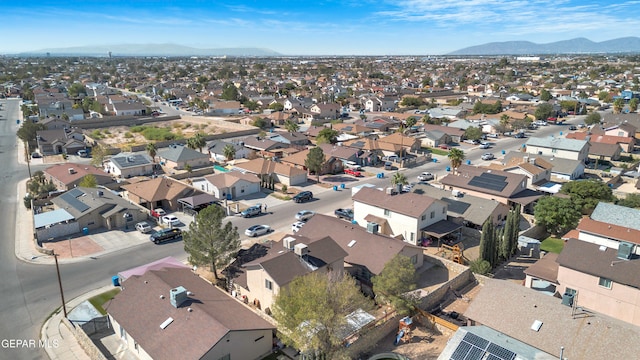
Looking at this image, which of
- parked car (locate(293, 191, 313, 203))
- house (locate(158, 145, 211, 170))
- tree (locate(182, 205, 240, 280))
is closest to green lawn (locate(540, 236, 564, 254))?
parked car (locate(293, 191, 313, 203))

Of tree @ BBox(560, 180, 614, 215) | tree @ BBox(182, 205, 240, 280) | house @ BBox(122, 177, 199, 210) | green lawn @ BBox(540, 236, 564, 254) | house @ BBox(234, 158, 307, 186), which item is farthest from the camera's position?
house @ BBox(234, 158, 307, 186)

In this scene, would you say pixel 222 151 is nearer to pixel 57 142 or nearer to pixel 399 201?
pixel 57 142

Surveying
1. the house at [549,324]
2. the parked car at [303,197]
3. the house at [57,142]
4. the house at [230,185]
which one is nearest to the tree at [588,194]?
the house at [549,324]

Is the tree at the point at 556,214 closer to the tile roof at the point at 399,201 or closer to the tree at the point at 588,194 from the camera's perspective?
the tree at the point at 588,194

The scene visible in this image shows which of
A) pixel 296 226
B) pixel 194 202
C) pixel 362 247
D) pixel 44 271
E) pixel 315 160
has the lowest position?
pixel 44 271

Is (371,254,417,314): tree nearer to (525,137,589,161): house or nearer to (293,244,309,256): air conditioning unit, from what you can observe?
(293,244,309,256): air conditioning unit

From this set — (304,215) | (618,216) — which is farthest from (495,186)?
(304,215)
